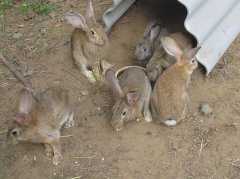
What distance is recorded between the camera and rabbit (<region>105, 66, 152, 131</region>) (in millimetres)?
4863

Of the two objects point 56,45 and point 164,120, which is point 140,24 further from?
point 164,120

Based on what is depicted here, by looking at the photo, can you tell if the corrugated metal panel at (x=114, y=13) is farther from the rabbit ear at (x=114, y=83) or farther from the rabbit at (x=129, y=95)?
the rabbit ear at (x=114, y=83)

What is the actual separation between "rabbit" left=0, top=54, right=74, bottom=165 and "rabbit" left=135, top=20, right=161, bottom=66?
38.8 inches

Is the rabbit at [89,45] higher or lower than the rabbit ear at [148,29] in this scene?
lower

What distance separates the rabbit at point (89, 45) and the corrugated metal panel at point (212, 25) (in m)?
0.20

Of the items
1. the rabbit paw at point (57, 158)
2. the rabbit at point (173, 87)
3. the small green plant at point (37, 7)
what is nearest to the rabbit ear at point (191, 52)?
the rabbit at point (173, 87)

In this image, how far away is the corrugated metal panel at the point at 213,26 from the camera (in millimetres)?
5086

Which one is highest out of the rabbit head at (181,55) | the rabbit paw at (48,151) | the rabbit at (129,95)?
the rabbit head at (181,55)

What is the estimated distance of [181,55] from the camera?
5062 mm

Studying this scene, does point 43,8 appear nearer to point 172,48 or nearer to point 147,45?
point 147,45

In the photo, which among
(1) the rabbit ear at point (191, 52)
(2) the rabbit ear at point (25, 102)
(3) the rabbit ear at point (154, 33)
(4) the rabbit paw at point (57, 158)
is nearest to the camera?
(2) the rabbit ear at point (25, 102)

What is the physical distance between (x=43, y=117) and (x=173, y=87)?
124cm

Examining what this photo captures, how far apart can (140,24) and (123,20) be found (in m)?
0.22

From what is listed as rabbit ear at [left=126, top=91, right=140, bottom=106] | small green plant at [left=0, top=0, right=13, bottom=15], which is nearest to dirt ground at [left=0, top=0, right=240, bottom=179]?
rabbit ear at [left=126, top=91, right=140, bottom=106]
